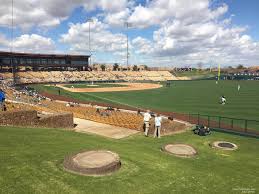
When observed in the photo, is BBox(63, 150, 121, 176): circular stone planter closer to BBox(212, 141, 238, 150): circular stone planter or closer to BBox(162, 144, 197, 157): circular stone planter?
BBox(162, 144, 197, 157): circular stone planter

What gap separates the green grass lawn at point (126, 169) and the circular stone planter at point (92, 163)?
0.28 metres

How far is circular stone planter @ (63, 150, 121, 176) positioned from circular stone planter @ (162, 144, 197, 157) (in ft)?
13.4

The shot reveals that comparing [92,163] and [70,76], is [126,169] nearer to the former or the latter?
[92,163]

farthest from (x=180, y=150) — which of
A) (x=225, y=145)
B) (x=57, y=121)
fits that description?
(x=57, y=121)

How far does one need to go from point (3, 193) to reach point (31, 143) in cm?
509

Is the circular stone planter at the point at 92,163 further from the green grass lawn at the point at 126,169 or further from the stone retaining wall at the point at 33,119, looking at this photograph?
the stone retaining wall at the point at 33,119

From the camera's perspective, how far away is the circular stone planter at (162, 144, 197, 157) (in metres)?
13.7

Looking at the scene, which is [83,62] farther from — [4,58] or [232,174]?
[232,174]

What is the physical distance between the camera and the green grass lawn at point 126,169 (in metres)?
8.73

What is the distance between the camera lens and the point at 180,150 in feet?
46.9

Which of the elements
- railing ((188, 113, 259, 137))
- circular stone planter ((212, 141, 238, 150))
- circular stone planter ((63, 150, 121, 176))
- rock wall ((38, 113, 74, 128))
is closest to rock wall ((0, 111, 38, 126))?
rock wall ((38, 113, 74, 128))

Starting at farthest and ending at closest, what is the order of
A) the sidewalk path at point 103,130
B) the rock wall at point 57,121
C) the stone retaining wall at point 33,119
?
the sidewalk path at point 103,130
the rock wall at point 57,121
the stone retaining wall at point 33,119

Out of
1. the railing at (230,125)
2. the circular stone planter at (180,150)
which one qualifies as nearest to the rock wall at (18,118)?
the circular stone planter at (180,150)

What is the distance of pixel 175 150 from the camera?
14320 millimetres
